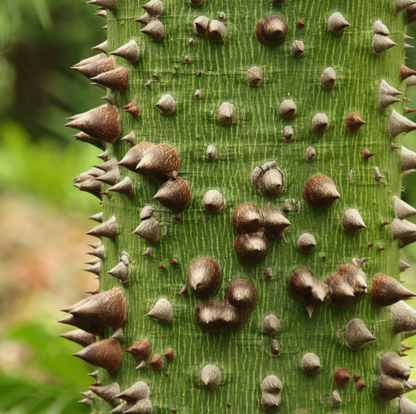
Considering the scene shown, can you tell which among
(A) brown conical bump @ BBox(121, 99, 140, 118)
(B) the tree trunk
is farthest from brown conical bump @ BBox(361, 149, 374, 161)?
(A) brown conical bump @ BBox(121, 99, 140, 118)

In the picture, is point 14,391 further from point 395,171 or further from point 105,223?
point 395,171

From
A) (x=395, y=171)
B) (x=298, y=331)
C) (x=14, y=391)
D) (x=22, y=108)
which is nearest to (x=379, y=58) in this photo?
(x=395, y=171)

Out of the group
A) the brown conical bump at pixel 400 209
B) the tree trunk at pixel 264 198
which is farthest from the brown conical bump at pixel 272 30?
the brown conical bump at pixel 400 209

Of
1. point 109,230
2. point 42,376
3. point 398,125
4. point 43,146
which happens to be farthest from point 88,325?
point 43,146

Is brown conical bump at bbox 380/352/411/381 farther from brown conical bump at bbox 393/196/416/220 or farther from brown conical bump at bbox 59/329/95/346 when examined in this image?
brown conical bump at bbox 59/329/95/346

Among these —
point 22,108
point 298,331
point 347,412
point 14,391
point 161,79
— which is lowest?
point 14,391

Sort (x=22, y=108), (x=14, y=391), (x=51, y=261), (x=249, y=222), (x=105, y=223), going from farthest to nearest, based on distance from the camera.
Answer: (x=22, y=108) → (x=51, y=261) → (x=14, y=391) → (x=105, y=223) → (x=249, y=222)

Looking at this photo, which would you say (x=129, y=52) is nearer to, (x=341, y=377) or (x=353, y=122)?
(x=353, y=122)

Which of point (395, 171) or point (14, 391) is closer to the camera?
point (395, 171)
